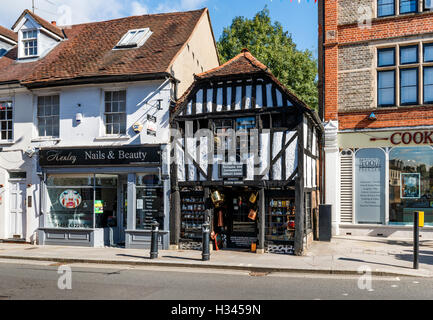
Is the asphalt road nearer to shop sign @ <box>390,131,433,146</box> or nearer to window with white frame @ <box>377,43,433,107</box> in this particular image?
shop sign @ <box>390,131,433,146</box>

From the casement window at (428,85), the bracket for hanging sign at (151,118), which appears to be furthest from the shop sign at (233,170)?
the casement window at (428,85)

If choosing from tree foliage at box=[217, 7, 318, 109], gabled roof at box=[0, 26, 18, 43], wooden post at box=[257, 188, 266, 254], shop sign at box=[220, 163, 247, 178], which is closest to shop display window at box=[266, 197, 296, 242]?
wooden post at box=[257, 188, 266, 254]

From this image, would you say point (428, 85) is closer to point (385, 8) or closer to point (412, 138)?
point (412, 138)

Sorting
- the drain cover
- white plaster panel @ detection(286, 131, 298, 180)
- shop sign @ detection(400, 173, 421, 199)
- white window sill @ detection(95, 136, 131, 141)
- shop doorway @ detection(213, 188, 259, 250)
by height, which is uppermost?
white window sill @ detection(95, 136, 131, 141)

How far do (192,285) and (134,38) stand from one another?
11547 mm

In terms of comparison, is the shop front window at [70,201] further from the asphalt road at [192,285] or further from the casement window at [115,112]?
the asphalt road at [192,285]

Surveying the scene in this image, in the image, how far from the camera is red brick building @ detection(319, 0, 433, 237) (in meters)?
15.6

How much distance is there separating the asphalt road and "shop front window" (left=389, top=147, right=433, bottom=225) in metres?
6.23

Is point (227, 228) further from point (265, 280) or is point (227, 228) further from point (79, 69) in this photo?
point (79, 69)

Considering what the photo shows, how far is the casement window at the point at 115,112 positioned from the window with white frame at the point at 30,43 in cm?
500

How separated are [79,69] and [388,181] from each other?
12.1 meters

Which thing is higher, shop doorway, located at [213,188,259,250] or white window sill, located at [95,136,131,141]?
white window sill, located at [95,136,131,141]

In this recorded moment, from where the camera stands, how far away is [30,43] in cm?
1842

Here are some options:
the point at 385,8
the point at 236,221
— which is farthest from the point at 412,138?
the point at 236,221
